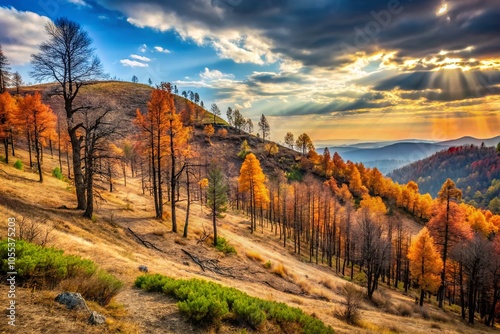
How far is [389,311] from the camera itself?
29719mm

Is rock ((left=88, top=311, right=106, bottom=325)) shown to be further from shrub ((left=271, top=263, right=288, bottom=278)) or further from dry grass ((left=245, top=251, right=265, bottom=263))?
dry grass ((left=245, top=251, right=265, bottom=263))

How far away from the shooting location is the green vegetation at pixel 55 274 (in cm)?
798

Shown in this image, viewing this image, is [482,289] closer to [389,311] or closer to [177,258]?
[389,311]

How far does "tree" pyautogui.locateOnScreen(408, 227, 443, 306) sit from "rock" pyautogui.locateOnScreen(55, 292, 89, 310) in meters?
46.9

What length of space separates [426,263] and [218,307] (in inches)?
1736

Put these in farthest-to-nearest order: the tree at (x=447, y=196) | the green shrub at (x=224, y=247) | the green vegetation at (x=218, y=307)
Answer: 1. the tree at (x=447, y=196)
2. the green shrub at (x=224, y=247)
3. the green vegetation at (x=218, y=307)

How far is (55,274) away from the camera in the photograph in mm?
8578

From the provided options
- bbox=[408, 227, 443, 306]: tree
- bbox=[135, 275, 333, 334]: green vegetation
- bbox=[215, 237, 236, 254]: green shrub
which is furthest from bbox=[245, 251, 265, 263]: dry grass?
bbox=[408, 227, 443, 306]: tree

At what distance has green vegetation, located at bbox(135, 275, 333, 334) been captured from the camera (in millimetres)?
9172

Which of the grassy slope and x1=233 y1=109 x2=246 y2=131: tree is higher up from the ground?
x1=233 y1=109 x2=246 y2=131: tree

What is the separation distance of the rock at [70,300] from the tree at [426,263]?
4689 centimetres

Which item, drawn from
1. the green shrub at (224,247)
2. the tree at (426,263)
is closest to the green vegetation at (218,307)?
the green shrub at (224,247)

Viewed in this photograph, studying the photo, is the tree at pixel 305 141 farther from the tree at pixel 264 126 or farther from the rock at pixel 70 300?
the rock at pixel 70 300

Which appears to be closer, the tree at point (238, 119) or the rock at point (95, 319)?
the rock at point (95, 319)
